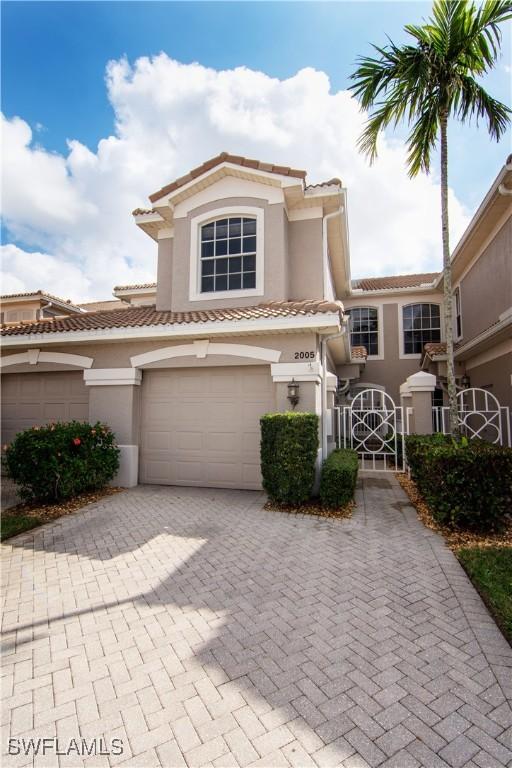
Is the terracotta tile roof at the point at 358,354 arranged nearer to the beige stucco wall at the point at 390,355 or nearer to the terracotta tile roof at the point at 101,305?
the beige stucco wall at the point at 390,355

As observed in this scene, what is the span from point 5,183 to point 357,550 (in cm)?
973

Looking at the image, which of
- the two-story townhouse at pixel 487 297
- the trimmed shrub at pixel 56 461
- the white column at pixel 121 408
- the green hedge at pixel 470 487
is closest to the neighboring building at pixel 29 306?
the white column at pixel 121 408

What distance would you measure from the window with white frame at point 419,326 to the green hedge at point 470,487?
13.7 metres

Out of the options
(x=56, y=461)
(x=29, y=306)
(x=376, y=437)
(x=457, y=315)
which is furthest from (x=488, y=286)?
(x=29, y=306)

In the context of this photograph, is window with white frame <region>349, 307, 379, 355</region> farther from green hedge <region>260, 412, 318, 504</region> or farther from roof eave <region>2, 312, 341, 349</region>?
green hedge <region>260, 412, 318, 504</region>

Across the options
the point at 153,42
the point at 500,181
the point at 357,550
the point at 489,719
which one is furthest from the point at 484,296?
the point at 489,719

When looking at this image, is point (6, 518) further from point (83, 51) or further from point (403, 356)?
point (403, 356)

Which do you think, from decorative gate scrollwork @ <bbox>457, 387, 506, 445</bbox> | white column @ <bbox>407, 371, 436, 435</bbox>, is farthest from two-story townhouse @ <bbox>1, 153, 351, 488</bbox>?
decorative gate scrollwork @ <bbox>457, 387, 506, 445</bbox>

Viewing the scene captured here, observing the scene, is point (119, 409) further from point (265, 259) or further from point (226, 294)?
point (265, 259)

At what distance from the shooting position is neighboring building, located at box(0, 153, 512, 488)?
8219 millimetres

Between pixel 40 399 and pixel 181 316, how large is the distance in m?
4.63

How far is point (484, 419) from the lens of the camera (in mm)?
10852

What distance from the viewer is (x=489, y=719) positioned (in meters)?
2.33

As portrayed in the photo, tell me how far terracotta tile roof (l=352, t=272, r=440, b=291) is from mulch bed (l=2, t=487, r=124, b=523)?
1661 cm
